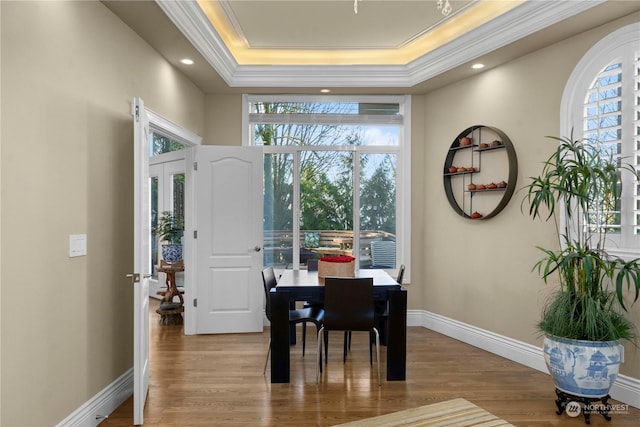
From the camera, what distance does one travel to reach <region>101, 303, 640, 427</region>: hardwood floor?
2.76 m

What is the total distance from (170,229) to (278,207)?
1.51 m

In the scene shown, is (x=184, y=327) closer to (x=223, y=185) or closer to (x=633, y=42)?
(x=223, y=185)

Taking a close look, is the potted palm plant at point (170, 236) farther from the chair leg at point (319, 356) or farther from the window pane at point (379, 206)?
the chair leg at point (319, 356)

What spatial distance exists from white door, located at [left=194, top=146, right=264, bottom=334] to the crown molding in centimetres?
84

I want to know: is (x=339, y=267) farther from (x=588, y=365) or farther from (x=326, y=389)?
(x=588, y=365)

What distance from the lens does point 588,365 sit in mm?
2693

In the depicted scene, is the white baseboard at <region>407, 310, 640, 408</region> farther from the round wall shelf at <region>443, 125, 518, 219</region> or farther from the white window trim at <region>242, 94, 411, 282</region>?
the round wall shelf at <region>443, 125, 518, 219</region>

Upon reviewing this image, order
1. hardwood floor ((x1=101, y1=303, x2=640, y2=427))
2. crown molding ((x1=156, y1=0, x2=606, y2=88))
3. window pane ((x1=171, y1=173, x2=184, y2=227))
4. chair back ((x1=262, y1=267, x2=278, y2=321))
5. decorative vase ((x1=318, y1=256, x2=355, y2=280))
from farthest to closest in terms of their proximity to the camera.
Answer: window pane ((x1=171, y1=173, x2=184, y2=227)), decorative vase ((x1=318, y1=256, x2=355, y2=280)), chair back ((x1=262, y1=267, x2=278, y2=321)), crown molding ((x1=156, y1=0, x2=606, y2=88)), hardwood floor ((x1=101, y1=303, x2=640, y2=427))

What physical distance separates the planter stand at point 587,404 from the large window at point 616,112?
41.3 inches

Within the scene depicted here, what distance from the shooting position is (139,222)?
272 cm

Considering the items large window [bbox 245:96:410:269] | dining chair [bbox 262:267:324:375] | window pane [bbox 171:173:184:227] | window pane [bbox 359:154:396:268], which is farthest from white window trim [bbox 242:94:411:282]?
window pane [bbox 171:173:184:227]

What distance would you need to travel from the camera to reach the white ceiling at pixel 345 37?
3.12 m

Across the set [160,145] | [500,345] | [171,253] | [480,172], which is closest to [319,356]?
[500,345]

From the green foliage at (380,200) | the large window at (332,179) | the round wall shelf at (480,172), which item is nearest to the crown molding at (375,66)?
the large window at (332,179)
